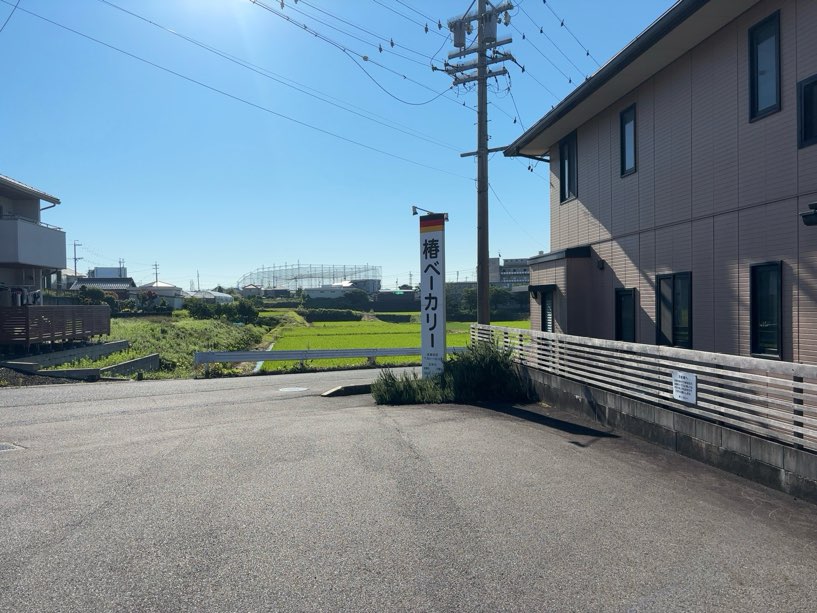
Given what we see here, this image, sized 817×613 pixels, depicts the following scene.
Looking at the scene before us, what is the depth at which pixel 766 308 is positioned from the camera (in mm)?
8953

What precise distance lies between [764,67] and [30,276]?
29.1 m

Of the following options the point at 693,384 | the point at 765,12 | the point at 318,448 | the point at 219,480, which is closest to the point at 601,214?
the point at 765,12

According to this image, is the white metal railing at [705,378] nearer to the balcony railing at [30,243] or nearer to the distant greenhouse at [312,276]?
the balcony railing at [30,243]

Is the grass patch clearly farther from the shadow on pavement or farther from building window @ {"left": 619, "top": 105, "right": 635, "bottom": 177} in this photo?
building window @ {"left": 619, "top": 105, "right": 635, "bottom": 177}

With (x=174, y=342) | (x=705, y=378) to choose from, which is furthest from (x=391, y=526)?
(x=174, y=342)

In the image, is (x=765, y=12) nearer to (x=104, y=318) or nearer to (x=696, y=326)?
(x=696, y=326)

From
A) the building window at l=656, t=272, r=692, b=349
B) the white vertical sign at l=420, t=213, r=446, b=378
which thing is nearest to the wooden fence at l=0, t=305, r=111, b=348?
the white vertical sign at l=420, t=213, r=446, b=378

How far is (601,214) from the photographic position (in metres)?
14.0

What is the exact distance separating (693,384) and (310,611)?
5410mm

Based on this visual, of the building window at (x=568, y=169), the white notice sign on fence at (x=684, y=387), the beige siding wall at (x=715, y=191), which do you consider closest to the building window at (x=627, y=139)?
the beige siding wall at (x=715, y=191)

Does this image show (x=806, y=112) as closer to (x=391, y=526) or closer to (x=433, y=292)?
(x=391, y=526)

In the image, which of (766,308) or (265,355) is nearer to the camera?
(766,308)

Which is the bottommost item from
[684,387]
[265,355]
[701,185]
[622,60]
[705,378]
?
[265,355]

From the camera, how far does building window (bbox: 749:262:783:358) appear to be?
8.64m
